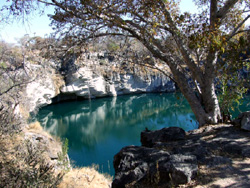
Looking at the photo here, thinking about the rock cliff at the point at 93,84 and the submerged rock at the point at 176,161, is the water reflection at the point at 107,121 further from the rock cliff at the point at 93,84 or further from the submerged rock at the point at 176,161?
the submerged rock at the point at 176,161

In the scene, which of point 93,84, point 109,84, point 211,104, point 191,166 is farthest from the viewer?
point 109,84

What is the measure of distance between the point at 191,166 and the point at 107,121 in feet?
47.0

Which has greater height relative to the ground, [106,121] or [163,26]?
[163,26]

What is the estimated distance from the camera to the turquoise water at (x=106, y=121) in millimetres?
9860

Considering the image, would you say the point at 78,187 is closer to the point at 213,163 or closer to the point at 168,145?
the point at 168,145

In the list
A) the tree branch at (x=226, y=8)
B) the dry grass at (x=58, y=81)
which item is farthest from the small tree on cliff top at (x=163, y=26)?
the dry grass at (x=58, y=81)

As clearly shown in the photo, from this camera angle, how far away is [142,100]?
22.9m

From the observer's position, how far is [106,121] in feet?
53.2

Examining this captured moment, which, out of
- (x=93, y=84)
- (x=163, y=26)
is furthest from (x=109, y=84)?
(x=163, y=26)

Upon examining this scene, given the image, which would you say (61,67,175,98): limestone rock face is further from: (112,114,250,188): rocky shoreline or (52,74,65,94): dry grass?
(112,114,250,188): rocky shoreline

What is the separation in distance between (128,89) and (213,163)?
913 inches

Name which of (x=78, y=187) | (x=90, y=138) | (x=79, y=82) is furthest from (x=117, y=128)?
(x=78, y=187)

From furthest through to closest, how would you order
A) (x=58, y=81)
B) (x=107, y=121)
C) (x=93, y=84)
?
(x=93, y=84), (x=58, y=81), (x=107, y=121)

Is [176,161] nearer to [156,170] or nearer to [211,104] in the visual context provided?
[156,170]
